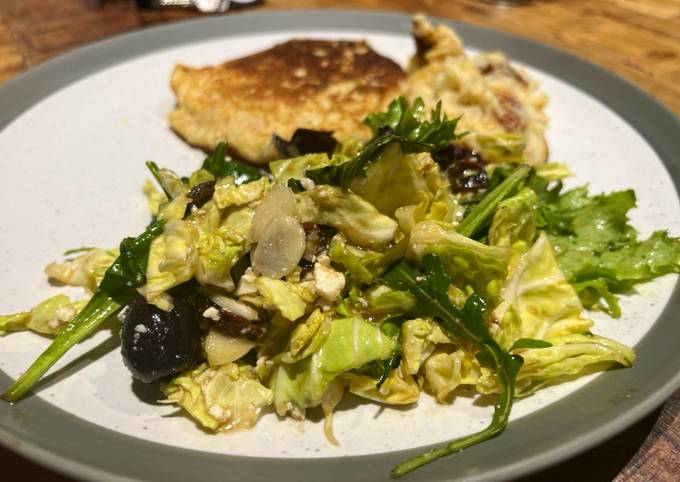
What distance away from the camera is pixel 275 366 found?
185cm

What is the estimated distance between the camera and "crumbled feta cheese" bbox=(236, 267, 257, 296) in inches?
71.3

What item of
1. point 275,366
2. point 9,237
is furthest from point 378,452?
point 9,237

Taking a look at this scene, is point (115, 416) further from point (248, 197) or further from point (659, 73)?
point (659, 73)

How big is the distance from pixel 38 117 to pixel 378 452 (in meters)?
2.23

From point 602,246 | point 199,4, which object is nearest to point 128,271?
point 602,246

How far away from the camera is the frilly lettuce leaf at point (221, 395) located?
1704mm

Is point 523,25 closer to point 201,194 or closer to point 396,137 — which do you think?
point 396,137

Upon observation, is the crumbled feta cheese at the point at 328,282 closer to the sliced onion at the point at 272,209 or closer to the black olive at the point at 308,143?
the sliced onion at the point at 272,209

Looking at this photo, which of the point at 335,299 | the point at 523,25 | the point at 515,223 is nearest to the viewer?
the point at 335,299

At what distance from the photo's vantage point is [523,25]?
177 inches

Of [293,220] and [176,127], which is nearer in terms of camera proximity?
[293,220]

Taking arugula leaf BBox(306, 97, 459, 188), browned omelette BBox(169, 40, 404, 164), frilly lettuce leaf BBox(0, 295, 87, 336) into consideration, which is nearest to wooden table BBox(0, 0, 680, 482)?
browned omelette BBox(169, 40, 404, 164)

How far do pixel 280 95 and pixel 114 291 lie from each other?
146 cm

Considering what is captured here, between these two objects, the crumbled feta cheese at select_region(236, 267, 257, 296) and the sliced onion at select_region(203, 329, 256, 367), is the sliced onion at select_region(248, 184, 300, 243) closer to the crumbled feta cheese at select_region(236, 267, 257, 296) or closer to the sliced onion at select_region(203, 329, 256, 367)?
the crumbled feta cheese at select_region(236, 267, 257, 296)
